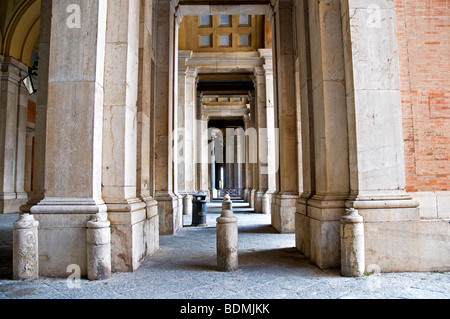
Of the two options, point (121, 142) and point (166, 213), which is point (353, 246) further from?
point (166, 213)

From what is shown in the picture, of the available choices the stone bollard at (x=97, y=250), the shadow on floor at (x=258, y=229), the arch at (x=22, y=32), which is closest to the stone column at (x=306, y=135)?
the shadow on floor at (x=258, y=229)

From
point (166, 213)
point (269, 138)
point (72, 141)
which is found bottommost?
point (166, 213)

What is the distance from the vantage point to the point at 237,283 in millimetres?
4180

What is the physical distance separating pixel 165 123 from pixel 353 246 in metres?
5.89

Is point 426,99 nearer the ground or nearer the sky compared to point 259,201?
nearer the sky

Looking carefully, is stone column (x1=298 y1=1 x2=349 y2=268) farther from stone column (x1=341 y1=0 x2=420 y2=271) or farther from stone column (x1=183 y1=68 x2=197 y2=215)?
stone column (x1=183 y1=68 x2=197 y2=215)

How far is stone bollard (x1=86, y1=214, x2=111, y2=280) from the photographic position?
434 cm

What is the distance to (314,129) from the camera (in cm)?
600

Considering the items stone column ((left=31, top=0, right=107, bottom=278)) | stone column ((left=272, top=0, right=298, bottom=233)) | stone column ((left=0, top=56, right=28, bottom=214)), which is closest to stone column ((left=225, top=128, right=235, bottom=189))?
stone column ((left=0, top=56, right=28, bottom=214))

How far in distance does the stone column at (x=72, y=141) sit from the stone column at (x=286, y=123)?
5.27 meters

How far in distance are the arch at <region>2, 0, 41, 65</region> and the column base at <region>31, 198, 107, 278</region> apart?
1382 cm

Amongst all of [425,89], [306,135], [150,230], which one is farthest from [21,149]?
[425,89]
